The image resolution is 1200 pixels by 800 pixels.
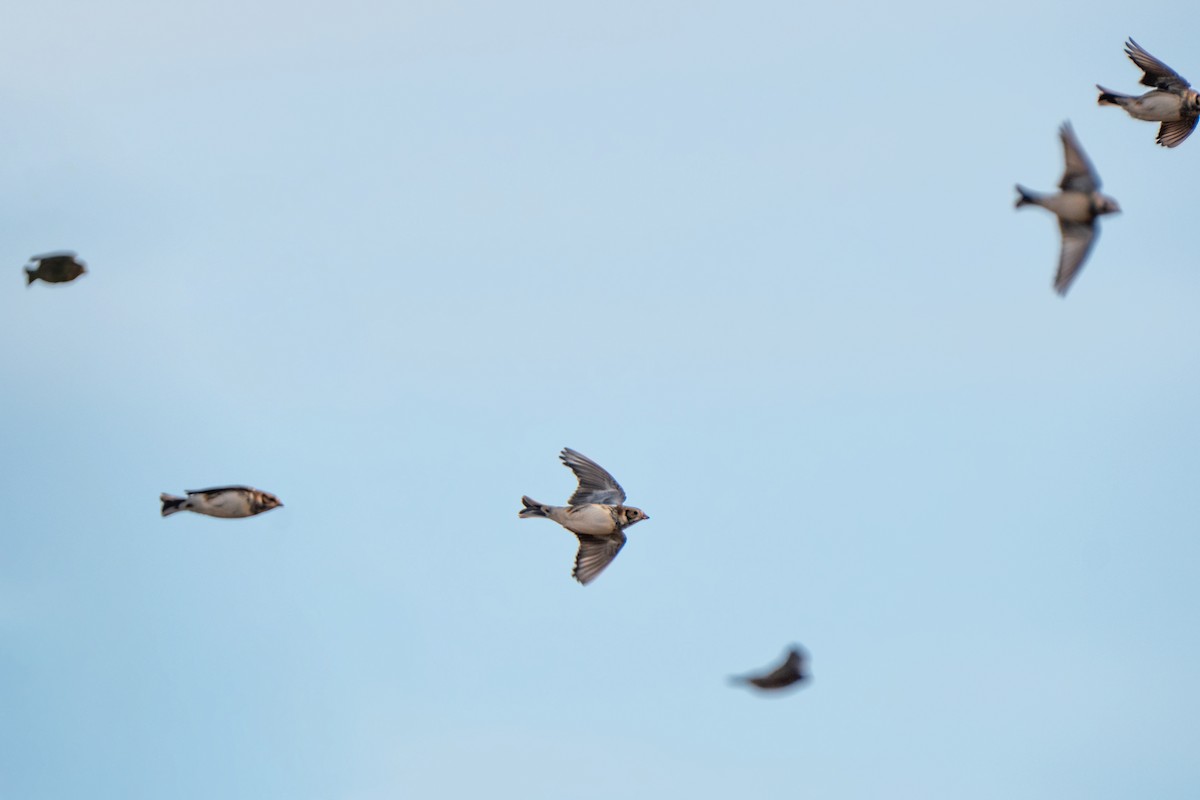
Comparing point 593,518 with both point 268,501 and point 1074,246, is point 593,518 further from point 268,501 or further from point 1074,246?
point 1074,246

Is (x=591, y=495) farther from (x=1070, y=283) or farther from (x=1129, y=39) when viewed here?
(x=1129, y=39)

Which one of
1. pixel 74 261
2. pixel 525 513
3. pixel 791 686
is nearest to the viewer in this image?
pixel 791 686

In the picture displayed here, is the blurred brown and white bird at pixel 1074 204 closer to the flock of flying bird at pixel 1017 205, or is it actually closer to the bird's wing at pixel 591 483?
the flock of flying bird at pixel 1017 205

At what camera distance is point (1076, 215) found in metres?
48.2

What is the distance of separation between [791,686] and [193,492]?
14645mm

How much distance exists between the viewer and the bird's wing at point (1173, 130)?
57.1 meters

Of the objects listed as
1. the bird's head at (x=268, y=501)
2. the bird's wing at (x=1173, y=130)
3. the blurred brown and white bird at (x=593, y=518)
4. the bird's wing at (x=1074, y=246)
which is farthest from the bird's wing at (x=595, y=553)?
the bird's wing at (x=1173, y=130)

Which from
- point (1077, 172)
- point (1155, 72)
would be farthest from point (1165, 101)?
point (1077, 172)

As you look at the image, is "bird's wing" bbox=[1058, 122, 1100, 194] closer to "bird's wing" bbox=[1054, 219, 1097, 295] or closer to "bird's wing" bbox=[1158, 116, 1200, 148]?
"bird's wing" bbox=[1054, 219, 1097, 295]

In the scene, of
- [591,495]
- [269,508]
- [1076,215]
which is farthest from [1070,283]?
[269,508]

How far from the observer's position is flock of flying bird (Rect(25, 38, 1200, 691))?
46062mm

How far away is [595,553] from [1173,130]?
20600 mm

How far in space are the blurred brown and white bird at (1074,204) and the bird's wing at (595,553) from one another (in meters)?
15.3

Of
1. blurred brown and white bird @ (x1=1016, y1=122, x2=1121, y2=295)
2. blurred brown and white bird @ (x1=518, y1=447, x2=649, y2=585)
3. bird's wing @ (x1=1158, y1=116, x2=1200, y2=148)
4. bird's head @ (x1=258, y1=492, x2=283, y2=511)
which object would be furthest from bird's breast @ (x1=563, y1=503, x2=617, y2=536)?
bird's wing @ (x1=1158, y1=116, x2=1200, y2=148)
